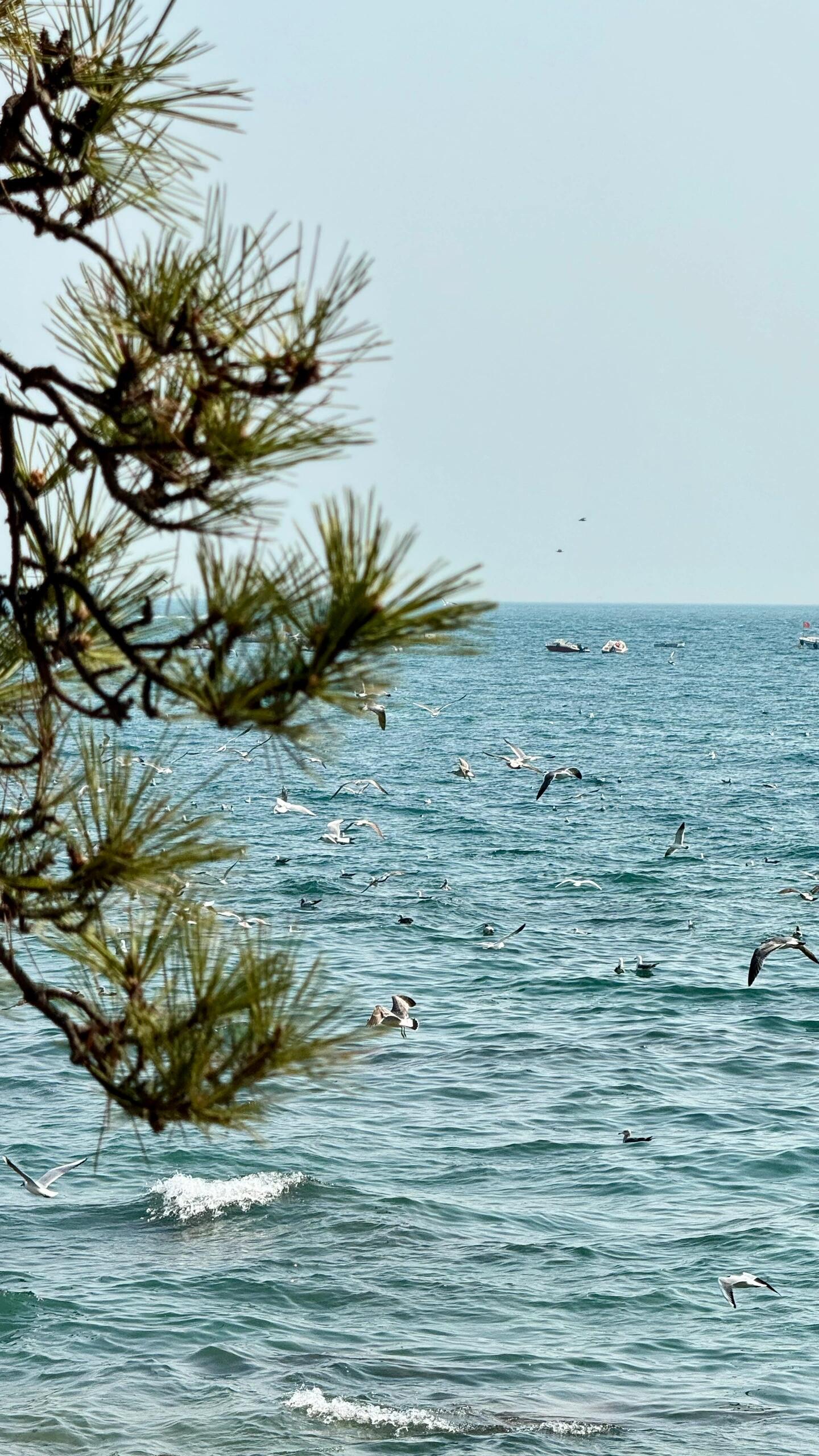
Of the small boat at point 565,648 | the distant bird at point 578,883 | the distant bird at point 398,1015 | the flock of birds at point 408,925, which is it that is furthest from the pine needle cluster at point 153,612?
the small boat at point 565,648

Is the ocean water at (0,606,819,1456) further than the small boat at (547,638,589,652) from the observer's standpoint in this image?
No

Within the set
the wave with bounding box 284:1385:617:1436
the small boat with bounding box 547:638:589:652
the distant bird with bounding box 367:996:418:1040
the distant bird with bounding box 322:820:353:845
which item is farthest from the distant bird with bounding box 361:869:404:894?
the small boat with bounding box 547:638:589:652

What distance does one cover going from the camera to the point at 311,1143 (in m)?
17.6

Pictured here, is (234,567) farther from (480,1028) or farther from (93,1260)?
(480,1028)

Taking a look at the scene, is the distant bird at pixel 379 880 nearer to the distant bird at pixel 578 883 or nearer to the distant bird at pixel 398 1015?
the distant bird at pixel 578 883

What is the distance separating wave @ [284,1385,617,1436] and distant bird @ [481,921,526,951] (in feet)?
47.4

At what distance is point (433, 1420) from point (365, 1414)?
0.52 metres

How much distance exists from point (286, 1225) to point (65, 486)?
42.2ft

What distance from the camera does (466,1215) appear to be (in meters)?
15.5

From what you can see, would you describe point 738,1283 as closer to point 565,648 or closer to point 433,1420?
point 433,1420

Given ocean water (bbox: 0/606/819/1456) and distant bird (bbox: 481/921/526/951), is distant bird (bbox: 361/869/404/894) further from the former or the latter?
distant bird (bbox: 481/921/526/951)

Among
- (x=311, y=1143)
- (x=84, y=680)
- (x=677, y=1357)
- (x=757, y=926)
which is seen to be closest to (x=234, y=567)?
(x=84, y=680)

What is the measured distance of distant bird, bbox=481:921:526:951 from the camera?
26094 millimetres

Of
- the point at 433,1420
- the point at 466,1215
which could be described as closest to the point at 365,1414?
the point at 433,1420
